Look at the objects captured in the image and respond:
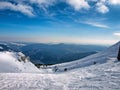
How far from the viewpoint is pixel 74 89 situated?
58.0ft

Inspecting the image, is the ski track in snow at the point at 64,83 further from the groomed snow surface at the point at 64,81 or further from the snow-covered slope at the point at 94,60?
the snow-covered slope at the point at 94,60

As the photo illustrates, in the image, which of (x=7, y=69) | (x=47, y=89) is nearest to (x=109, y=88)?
(x=47, y=89)

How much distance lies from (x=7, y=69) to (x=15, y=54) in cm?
1428

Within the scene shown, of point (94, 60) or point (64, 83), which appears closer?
point (64, 83)

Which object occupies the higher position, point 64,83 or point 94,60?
point 64,83

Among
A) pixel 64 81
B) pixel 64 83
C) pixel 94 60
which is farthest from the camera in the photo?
pixel 94 60

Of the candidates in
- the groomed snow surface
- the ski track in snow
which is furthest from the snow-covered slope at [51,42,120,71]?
the ski track in snow

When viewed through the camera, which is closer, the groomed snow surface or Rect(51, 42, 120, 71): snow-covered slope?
the groomed snow surface

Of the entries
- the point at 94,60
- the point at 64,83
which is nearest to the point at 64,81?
the point at 64,83

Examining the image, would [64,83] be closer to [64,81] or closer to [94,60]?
[64,81]

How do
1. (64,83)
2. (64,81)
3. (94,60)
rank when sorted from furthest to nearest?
(94,60), (64,81), (64,83)

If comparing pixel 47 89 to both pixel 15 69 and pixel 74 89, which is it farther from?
pixel 15 69

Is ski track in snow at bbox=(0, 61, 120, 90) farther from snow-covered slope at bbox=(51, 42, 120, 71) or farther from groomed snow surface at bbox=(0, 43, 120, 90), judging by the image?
snow-covered slope at bbox=(51, 42, 120, 71)

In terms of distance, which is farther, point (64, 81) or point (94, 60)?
point (94, 60)
